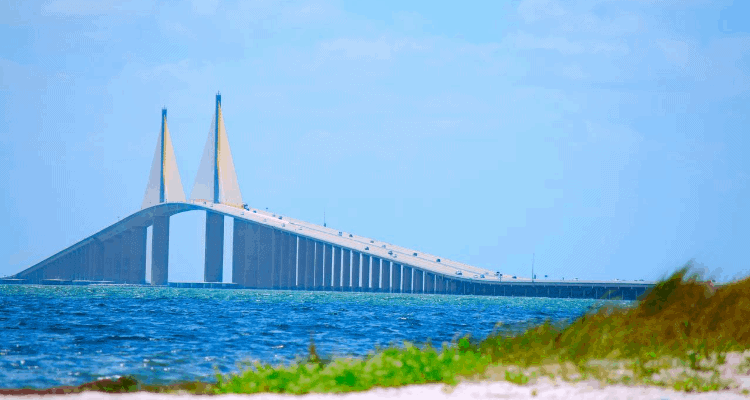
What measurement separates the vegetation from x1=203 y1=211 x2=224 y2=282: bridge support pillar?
98.9 meters

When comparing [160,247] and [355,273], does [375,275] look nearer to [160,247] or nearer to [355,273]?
[355,273]

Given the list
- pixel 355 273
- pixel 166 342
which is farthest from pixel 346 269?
pixel 166 342

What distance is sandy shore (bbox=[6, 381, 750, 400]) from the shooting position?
356 inches

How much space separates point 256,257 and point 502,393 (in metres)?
106

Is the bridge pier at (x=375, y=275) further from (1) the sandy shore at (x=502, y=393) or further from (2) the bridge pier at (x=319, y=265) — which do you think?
(1) the sandy shore at (x=502, y=393)

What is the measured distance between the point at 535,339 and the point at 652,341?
139cm

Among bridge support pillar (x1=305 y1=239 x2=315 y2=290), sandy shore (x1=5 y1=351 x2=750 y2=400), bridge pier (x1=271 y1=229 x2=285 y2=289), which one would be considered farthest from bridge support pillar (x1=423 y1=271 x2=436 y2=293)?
sandy shore (x1=5 y1=351 x2=750 y2=400)

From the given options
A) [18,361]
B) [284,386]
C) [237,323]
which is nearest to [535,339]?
[284,386]

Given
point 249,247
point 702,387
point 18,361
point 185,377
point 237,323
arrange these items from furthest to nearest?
point 249,247 → point 237,323 → point 18,361 → point 185,377 → point 702,387

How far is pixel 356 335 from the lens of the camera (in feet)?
85.9

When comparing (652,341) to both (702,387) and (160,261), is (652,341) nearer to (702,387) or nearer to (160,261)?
(702,387)

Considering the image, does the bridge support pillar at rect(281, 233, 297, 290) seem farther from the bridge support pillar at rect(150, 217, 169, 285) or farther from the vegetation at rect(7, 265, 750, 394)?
the vegetation at rect(7, 265, 750, 394)

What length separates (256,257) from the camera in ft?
373

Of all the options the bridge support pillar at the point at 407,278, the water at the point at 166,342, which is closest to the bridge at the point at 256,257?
the bridge support pillar at the point at 407,278
